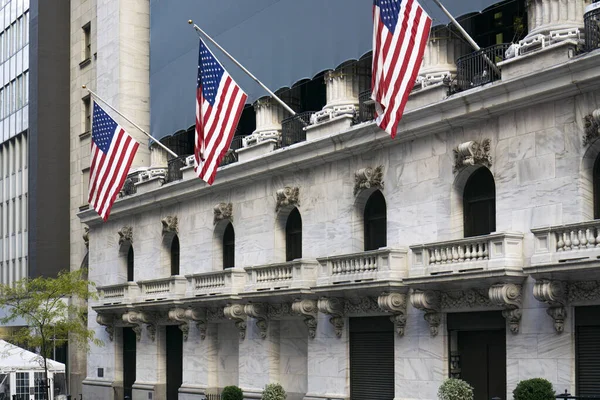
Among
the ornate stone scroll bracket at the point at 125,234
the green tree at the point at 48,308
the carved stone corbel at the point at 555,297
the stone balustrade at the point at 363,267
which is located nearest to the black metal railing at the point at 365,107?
the stone balustrade at the point at 363,267

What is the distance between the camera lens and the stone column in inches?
1081

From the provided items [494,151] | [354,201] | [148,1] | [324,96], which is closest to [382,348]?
[354,201]

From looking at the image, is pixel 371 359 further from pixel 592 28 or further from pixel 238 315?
pixel 592 28

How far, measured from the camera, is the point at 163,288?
4419 centimetres

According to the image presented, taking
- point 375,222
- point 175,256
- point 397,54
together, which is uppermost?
point 397,54

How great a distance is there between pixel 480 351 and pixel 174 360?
19771 mm

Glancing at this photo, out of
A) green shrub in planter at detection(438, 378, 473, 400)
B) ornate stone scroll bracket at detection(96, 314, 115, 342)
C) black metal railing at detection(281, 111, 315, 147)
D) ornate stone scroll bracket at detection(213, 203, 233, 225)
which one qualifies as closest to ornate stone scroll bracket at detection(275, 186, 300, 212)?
black metal railing at detection(281, 111, 315, 147)

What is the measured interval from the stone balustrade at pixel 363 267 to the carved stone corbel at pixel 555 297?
18.4ft

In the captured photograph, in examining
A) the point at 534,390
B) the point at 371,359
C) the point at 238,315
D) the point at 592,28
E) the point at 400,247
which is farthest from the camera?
the point at 238,315

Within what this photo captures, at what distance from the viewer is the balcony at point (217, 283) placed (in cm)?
3872

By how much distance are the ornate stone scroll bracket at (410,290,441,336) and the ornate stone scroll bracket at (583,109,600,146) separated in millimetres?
6519

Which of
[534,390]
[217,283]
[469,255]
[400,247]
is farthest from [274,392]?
[534,390]

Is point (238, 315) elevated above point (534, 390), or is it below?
above

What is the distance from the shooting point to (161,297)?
4416cm
